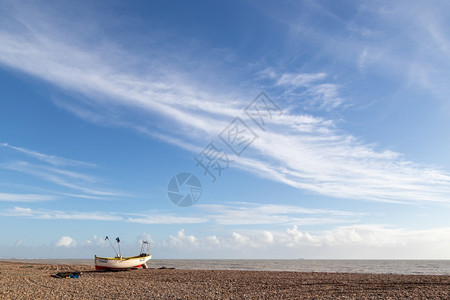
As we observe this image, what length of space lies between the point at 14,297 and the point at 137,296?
7061 millimetres

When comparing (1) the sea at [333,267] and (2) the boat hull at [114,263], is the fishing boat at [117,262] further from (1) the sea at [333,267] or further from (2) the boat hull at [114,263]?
(1) the sea at [333,267]

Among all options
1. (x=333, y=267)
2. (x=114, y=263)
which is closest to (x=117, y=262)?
(x=114, y=263)

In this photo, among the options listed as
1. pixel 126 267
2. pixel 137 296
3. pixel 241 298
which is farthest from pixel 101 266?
pixel 241 298

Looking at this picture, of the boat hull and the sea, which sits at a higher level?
the boat hull

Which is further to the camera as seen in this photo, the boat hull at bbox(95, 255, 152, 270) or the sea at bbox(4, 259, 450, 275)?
the sea at bbox(4, 259, 450, 275)

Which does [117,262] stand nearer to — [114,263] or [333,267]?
[114,263]

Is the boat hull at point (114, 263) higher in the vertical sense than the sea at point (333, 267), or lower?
higher

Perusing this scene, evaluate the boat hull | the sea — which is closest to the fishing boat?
the boat hull

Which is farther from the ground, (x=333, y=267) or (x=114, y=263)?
(x=114, y=263)

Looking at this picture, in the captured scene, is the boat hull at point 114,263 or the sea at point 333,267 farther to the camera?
the sea at point 333,267

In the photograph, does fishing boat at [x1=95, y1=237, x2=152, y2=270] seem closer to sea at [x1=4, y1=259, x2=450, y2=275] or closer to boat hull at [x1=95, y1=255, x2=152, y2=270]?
boat hull at [x1=95, y1=255, x2=152, y2=270]

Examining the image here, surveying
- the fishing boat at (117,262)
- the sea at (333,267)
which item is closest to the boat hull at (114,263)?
the fishing boat at (117,262)

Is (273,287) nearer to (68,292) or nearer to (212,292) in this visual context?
(212,292)

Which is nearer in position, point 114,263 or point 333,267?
point 114,263
